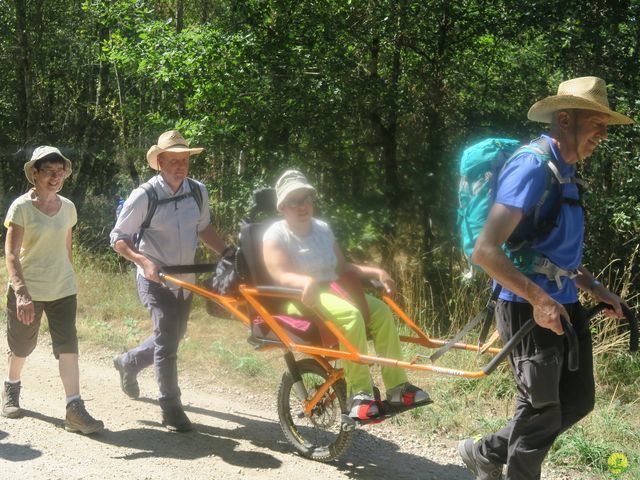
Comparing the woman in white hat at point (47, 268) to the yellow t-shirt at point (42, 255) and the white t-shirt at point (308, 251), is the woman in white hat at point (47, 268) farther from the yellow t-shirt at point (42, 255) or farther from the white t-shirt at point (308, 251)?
the white t-shirt at point (308, 251)

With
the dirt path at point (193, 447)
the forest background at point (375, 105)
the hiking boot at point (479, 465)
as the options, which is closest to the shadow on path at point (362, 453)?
the dirt path at point (193, 447)

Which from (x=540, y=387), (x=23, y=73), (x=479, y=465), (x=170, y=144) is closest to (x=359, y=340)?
(x=479, y=465)

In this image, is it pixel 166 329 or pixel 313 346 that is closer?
pixel 313 346

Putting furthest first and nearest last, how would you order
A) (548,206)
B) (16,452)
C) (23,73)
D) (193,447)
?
(23,73) < (193,447) < (16,452) < (548,206)

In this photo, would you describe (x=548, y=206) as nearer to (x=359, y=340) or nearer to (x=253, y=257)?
(x=359, y=340)

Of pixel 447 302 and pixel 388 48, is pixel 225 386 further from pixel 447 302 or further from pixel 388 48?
pixel 388 48

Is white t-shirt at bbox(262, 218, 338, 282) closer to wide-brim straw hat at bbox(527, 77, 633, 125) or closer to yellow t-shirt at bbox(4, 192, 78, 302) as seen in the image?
yellow t-shirt at bbox(4, 192, 78, 302)

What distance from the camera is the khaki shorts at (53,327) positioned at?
19.0 feet

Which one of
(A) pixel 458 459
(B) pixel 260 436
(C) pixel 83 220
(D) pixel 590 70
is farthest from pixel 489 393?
(C) pixel 83 220

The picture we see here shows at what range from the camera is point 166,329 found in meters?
5.80

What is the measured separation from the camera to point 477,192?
3830 millimetres

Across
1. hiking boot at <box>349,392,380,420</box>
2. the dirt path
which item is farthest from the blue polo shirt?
the dirt path

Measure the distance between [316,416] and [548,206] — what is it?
236 centimetres

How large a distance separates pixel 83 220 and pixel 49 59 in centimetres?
543
